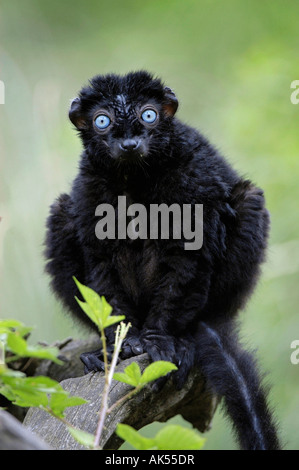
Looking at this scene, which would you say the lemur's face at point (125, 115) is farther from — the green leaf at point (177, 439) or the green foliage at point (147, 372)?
the green leaf at point (177, 439)

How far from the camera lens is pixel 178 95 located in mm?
6895

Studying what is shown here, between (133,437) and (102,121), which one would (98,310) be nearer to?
(133,437)

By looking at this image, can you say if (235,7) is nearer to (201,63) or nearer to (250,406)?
(201,63)

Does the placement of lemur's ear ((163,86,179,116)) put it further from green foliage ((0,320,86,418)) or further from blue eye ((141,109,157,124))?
green foliage ((0,320,86,418))

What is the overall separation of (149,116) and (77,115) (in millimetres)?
447

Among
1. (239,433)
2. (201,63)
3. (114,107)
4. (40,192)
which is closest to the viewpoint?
(239,433)

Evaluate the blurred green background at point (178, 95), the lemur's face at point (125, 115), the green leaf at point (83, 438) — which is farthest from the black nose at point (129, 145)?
the blurred green background at point (178, 95)

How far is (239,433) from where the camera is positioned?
113 inches

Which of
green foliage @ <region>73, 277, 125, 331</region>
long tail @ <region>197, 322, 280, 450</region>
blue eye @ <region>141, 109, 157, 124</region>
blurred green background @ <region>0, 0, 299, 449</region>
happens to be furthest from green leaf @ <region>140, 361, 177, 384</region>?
blurred green background @ <region>0, 0, 299, 449</region>

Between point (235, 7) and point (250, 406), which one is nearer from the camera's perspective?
point (250, 406)
